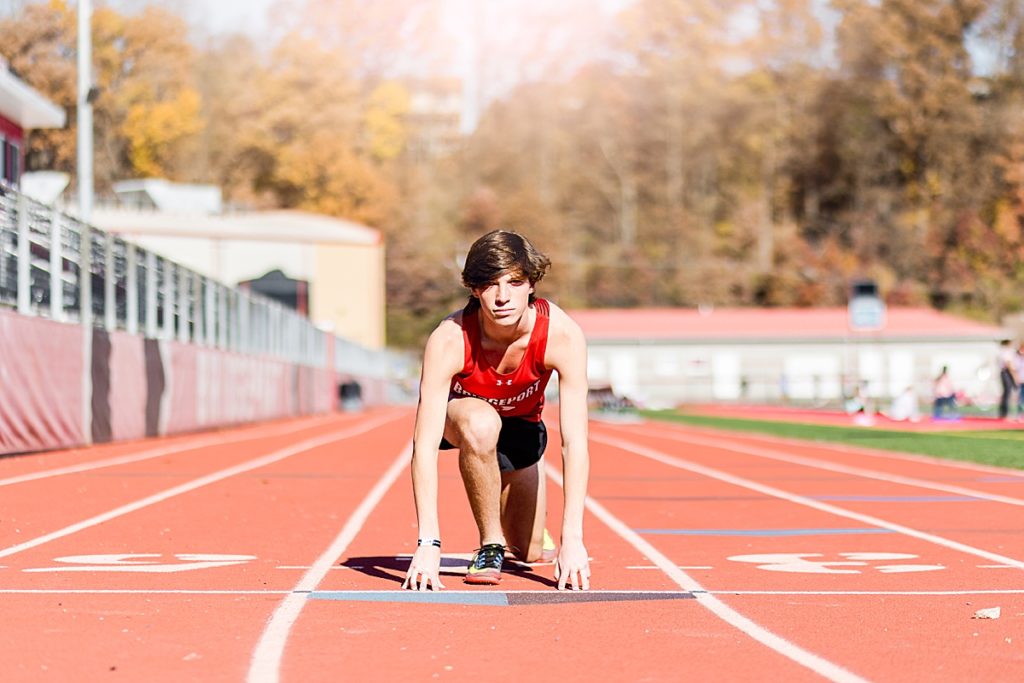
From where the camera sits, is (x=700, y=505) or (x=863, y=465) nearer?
(x=700, y=505)

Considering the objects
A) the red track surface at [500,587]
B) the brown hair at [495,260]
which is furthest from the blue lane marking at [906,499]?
the brown hair at [495,260]

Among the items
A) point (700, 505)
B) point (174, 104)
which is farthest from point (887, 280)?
point (700, 505)

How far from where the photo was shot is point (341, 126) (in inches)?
3900

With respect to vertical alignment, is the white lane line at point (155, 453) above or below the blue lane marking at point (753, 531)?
above

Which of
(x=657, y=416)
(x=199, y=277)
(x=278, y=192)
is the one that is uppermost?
(x=278, y=192)

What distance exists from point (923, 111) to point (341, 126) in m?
37.4

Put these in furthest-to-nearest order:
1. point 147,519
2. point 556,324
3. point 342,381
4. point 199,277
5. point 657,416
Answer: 1. point 342,381
2. point 657,416
3. point 199,277
4. point 147,519
5. point 556,324

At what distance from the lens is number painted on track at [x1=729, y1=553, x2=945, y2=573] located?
8375 millimetres

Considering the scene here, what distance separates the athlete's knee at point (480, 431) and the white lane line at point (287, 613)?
0.91m

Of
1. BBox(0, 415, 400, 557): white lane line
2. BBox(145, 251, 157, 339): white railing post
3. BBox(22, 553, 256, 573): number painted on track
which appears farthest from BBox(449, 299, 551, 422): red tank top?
BBox(145, 251, 157, 339): white railing post

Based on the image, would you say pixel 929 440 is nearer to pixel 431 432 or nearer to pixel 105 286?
pixel 105 286

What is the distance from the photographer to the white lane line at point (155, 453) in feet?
47.5

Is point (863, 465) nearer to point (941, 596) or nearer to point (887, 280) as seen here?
point (941, 596)

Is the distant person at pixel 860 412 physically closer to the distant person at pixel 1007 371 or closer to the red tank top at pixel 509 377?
the distant person at pixel 1007 371
